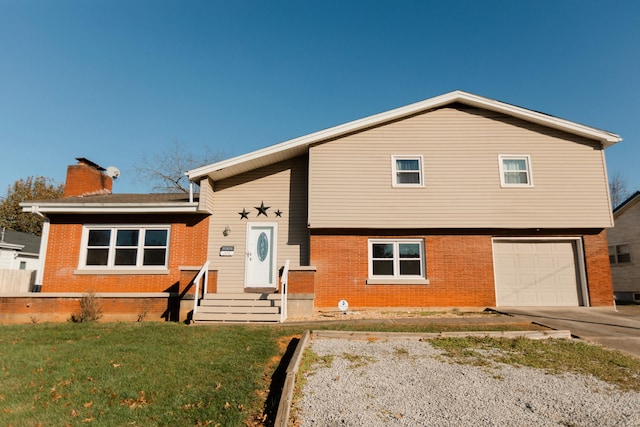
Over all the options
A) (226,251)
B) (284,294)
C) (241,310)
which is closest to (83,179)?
(226,251)

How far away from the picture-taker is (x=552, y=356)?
6629mm

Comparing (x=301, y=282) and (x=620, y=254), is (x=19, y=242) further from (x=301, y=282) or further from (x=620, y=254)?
(x=620, y=254)

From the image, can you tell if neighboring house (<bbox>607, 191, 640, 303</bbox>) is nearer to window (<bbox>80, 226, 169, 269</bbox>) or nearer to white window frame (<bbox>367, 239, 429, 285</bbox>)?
white window frame (<bbox>367, 239, 429, 285</bbox>)

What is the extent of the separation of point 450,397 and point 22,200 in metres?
45.4

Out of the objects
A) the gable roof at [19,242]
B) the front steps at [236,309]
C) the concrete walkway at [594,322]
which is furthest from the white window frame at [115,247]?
the gable roof at [19,242]

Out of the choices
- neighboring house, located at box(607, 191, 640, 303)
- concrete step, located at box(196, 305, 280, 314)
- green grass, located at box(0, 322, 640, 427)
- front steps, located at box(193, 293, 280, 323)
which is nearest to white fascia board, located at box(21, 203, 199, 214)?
front steps, located at box(193, 293, 280, 323)

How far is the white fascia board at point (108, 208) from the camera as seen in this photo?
12.4m

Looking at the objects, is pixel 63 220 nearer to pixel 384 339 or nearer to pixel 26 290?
pixel 26 290

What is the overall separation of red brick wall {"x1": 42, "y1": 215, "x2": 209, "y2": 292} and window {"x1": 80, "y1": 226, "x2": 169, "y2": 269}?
9.8 inches

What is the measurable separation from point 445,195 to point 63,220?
13.3 metres

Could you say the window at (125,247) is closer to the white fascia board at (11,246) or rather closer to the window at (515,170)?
the window at (515,170)

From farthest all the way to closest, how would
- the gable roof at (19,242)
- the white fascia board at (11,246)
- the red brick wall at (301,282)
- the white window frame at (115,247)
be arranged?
the gable roof at (19,242), the white fascia board at (11,246), the white window frame at (115,247), the red brick wall at (301,282)

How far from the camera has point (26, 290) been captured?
1251 centimetres

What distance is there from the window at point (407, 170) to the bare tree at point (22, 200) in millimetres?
38110
